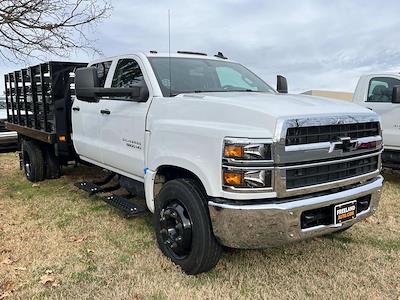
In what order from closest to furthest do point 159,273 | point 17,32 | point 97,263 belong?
point 159,273 < point 97,263 < point 17,32

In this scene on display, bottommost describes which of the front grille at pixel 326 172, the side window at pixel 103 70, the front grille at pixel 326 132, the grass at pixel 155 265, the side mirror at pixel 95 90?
the grass at pixel 155 265

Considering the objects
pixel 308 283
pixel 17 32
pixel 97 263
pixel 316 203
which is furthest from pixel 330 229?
pixel 17 32

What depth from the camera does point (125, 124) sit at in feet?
14.7

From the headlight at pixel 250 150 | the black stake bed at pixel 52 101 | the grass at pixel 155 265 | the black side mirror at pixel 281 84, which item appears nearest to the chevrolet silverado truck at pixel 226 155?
the headlight at pixel 250 150

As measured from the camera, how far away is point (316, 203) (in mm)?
3162

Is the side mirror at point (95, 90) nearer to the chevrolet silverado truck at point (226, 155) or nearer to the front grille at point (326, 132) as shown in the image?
the chevrolet silverado truck at point (226, 155)

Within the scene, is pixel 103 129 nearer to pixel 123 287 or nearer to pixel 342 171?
pixel 123 287

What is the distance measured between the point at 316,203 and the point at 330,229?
0.32m

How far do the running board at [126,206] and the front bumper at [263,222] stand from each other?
1.37m

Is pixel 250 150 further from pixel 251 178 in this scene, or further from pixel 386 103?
pixel 386 103

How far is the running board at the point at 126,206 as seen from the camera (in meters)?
4.32

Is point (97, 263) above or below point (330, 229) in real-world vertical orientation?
below

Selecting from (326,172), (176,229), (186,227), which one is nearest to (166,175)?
(176,229)

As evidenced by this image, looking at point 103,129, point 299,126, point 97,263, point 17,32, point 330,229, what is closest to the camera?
point 299,126
